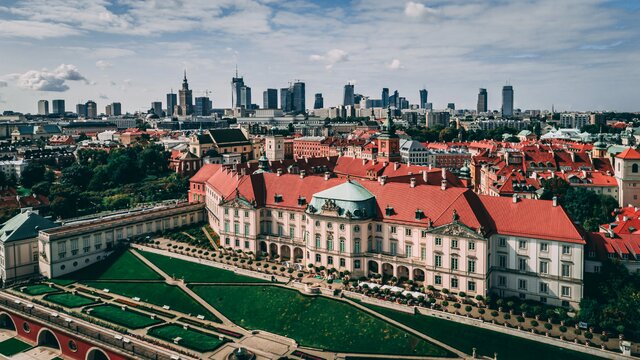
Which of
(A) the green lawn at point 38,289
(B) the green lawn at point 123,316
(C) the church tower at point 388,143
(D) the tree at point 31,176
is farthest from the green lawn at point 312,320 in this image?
(D) the tree at point 31,176

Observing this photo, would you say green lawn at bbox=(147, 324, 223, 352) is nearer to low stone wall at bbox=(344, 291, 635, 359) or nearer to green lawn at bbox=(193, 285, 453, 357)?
green lawn at bbox=(193, 285, 453, 357)

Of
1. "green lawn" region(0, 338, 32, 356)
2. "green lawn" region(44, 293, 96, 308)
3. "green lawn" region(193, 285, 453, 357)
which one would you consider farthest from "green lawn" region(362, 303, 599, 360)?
"green lawn" region(0, 338, 32, 356)

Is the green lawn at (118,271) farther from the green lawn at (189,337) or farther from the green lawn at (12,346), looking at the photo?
the green lawn at (189,337)

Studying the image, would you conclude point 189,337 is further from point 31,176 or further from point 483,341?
point 31,176

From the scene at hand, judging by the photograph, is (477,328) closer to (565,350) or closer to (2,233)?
(565,350)

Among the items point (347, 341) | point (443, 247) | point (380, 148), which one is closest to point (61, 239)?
point (347, 341)

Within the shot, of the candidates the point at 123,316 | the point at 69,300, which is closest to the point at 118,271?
the point at 69,300
